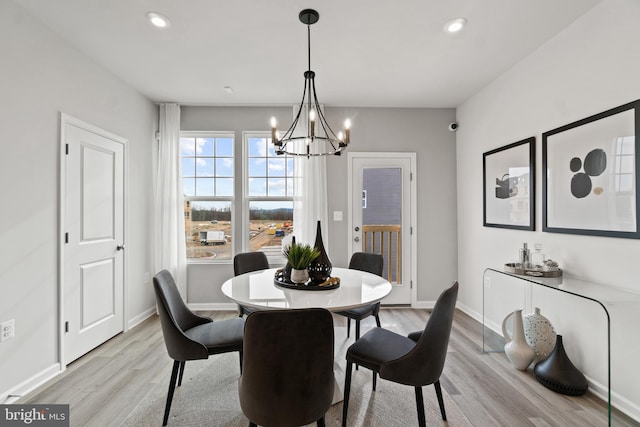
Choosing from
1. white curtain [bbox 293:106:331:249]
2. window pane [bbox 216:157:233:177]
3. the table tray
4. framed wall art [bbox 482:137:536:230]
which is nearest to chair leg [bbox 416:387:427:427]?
the table tray

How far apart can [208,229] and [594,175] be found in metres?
3.77

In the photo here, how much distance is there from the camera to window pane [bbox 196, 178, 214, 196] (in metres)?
3.86

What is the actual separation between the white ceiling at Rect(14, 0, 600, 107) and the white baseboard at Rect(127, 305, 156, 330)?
2.53 meters

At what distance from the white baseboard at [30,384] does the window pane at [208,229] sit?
67.8 inches

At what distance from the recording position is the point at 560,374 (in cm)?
212

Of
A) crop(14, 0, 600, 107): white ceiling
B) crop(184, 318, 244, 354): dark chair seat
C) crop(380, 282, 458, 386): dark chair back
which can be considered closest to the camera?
crop(380, 282, 458, 386): dark chair back

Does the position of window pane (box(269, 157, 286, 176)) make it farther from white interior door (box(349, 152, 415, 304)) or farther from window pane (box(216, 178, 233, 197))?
white interior door (box(349, 152, 415, 304))

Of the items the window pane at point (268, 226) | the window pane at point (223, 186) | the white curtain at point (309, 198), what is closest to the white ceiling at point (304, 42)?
the white curtain at point (309, 198)

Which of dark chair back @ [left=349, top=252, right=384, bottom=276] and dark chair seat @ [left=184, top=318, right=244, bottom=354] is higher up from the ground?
dark chair back @ [left=349, top=252, right=384, bottom=276]

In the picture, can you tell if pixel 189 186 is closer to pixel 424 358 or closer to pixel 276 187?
pixel 276 187

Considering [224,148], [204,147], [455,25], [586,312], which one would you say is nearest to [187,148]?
[204,147]

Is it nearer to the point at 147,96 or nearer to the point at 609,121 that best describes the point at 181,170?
the point at 147,96

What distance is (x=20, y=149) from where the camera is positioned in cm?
207

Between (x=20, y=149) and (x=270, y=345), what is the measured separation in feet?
7.39
